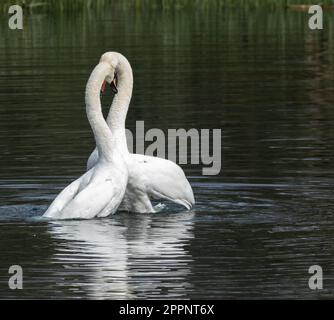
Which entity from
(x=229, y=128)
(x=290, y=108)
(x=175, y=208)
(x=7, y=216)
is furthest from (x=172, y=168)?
(x=290, y=108)

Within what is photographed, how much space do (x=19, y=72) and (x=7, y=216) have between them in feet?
40.8

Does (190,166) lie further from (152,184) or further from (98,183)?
(98,183)

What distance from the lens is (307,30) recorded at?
31125mm

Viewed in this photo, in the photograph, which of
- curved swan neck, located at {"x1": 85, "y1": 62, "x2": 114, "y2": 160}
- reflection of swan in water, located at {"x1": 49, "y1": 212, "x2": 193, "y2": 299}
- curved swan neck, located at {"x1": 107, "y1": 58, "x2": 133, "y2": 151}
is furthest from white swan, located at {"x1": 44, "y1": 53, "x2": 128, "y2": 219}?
curved swan neck, located at {"x1": 107, "y1": 58, "x2": 133, "y2": 151}

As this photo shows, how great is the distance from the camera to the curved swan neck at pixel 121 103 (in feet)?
42.4

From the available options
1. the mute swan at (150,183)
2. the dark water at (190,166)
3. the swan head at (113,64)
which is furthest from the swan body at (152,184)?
the swan head at (113,64)

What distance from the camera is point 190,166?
15289 millimetres

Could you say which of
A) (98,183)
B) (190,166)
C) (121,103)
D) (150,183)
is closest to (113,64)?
(121,103)

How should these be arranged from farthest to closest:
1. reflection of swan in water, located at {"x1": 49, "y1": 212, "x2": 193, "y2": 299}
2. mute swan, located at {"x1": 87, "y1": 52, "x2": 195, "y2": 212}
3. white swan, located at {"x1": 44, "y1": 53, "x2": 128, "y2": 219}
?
mute swan, located at {"x1": 87, "y1": 52, "x2": 195, "y2": 212} → white swan, located at {"x1": 44, "y1": 53, "x2": 128, "y2": 219} → reflection of swan in water, located at {"x1": 49, "y1": 212, "x2": 193, "y2": 299}

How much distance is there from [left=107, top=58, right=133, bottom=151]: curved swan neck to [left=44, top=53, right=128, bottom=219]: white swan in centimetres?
25

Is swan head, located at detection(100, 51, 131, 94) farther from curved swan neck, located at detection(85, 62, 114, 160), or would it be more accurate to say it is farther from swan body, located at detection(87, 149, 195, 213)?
swan body, located at detection(87, 149, 195, 213)

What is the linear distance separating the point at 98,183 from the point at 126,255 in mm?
1431

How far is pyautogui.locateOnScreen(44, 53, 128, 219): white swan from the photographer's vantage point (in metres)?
12.0

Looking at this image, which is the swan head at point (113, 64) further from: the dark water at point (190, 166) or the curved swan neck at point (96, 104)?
the dark water at point (190, 166)
